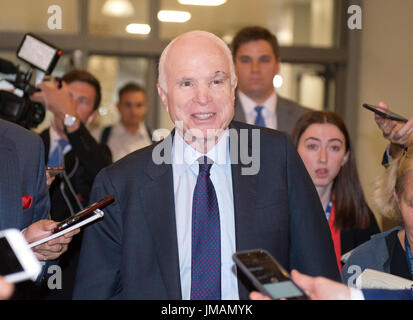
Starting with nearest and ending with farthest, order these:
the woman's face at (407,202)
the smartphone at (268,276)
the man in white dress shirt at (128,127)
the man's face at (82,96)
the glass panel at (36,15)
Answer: the smartphone at (268,276)
the woman's face at (407,202)
the man's face at (82,96)
the man in white dress shirt at (128,127)
the glass panel at (36,15)

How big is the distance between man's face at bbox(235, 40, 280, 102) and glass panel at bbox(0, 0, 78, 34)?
274 centimetres

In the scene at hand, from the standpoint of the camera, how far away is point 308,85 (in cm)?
661

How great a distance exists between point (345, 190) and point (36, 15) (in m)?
4.26

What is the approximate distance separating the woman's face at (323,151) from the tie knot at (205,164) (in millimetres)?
1213

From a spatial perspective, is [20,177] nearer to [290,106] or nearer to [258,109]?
[258,109]

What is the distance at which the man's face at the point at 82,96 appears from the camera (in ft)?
12.7

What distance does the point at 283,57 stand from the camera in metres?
6.34

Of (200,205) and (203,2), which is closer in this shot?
(200,205)

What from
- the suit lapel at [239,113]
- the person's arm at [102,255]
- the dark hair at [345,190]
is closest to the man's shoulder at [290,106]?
the suit lapel at [239,113]

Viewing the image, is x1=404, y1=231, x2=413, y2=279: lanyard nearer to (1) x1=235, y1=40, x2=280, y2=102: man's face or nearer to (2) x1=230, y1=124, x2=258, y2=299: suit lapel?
(2) x1=230, y1=124, x2=258, y2=299: suit lapel

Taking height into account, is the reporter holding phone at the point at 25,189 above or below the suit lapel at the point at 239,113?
below

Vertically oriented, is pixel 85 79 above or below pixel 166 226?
above

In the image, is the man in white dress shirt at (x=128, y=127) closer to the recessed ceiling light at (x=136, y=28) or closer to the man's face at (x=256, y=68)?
the recessed ceiling light at (x=136, y=28)

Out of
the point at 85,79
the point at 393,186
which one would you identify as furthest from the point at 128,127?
the point at 393,186
